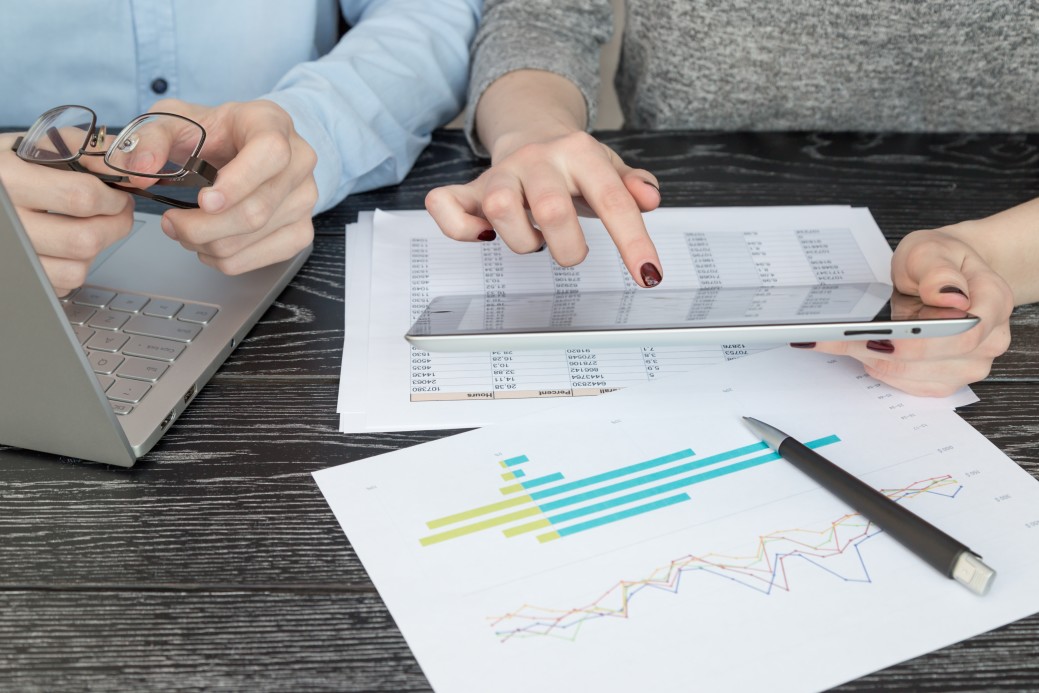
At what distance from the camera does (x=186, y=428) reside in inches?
23.0

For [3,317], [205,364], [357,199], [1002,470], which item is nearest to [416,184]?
[357,199]

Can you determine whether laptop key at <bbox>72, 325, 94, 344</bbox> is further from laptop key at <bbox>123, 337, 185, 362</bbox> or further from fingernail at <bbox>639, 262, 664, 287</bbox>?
fingernail at <bbox>639, 262, 664, 287</bbox>

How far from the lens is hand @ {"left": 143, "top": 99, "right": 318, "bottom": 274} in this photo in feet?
1.98

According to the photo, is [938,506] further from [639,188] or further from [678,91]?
[678,91]

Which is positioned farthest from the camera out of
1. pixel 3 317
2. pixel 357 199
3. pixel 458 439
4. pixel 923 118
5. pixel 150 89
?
pixel 923 118

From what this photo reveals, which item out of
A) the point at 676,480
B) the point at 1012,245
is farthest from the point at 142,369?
the point at 1012,245

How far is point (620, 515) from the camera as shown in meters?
0.52

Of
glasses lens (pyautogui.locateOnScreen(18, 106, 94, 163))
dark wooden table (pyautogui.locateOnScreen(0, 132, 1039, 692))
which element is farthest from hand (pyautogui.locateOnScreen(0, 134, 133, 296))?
dark wooden table (pyautogui.locateOnScreen(0, 132, 1039, 692))

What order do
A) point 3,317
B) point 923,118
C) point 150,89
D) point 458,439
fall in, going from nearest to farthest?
point 3,317, point 458,439, point 150,89, point 923,118

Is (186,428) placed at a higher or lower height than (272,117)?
lower

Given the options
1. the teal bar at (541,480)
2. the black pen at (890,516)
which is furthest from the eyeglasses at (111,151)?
the black pen at (890,516)

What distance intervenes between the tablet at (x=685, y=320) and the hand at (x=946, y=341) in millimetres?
23

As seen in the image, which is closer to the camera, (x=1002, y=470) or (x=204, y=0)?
(x=1002, y=470)

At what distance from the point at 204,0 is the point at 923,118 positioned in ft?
2.81
